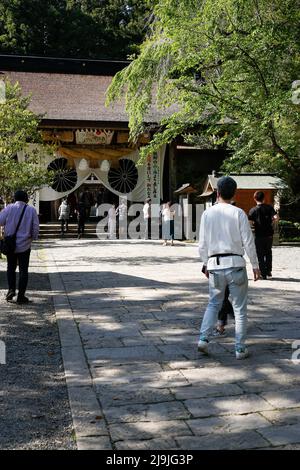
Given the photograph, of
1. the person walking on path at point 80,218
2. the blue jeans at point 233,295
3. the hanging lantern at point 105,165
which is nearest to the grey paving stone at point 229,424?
the blue jeans at point 233,295

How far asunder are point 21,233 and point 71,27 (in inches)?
1257

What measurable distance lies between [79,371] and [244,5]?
1026 cm

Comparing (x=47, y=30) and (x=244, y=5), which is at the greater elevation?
(x=47, y=30)

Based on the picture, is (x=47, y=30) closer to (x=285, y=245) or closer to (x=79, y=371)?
(x=285, y=245)

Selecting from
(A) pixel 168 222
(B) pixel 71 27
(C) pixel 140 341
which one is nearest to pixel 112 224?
(A) pixel 168 222

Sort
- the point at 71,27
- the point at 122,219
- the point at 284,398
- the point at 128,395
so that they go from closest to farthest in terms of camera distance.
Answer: the point at 284,398
the point at 128,395
the point at 122,219
the point at 71,27

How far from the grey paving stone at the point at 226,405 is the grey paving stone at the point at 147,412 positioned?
0.08m

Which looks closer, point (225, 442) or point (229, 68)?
point (225, 442)

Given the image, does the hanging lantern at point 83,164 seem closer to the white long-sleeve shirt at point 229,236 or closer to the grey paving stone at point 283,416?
the white long-sleeve shirt at point 229,236

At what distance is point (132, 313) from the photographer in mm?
6145

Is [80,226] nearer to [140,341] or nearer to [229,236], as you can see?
[140,341]

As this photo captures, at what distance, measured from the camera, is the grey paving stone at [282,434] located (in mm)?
2736

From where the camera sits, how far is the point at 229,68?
12609 mm

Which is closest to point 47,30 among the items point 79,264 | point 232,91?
point 232,91
